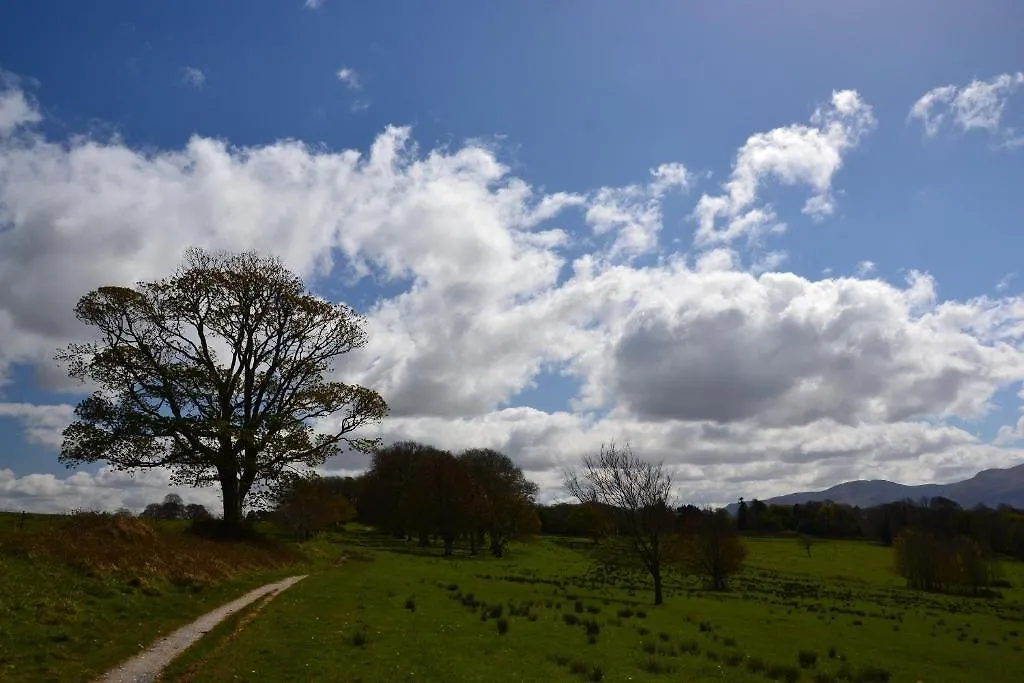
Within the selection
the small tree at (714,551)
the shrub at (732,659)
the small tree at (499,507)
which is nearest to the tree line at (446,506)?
the small tree at (499,507)

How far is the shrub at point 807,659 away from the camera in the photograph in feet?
84.5

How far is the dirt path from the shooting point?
45.1ft

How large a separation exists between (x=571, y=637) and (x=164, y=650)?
1382 centimetres

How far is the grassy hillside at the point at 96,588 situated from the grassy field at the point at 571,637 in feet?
6.83

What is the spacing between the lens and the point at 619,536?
172 ft

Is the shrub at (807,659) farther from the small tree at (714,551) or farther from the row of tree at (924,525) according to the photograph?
the row of tree at (924,525)

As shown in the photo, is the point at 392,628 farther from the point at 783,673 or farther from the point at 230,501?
the point at 230,501

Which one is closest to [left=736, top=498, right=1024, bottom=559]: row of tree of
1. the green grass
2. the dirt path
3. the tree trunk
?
the green grass

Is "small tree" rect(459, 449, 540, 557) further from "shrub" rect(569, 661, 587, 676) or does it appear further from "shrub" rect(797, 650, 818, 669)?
"shrub" rect(569, 661, 587, 676)

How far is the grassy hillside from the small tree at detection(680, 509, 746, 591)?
47.9 meters

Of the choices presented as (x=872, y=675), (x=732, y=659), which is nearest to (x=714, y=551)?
(x=872, y=675)

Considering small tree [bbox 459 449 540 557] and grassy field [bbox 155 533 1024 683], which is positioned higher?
small tree [bbox 459 449 540 557]

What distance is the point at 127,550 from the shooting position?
87.7 feet

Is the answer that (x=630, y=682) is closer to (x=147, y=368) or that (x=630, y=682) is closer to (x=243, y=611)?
(x=243, y=611)
